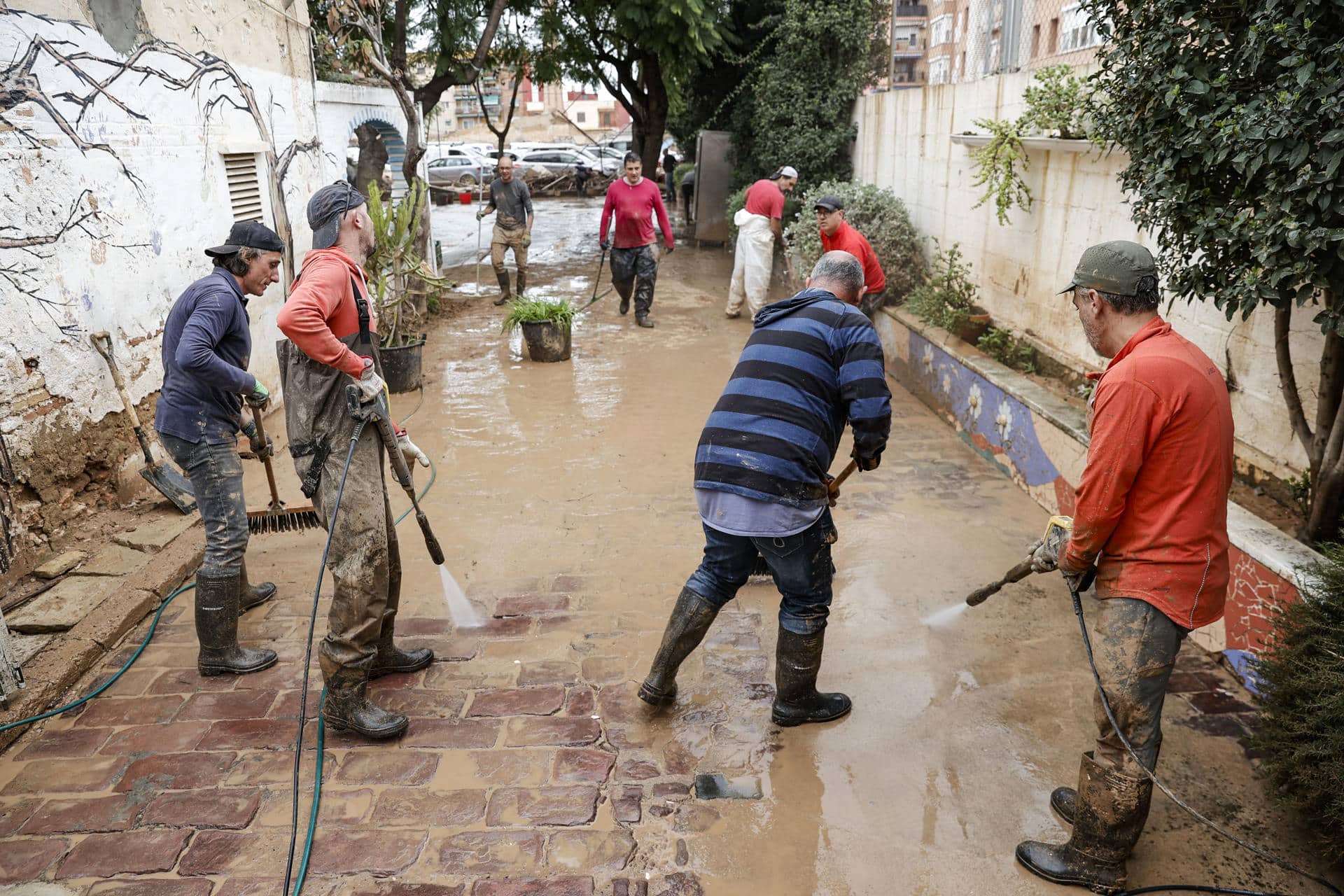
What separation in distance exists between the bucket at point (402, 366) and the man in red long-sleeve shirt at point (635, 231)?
321 centimetres

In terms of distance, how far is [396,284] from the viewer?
924cm

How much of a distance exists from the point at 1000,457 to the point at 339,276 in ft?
15.7

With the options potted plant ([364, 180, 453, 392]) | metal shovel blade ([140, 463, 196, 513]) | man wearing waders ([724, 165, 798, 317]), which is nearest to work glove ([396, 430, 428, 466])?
metal shovel blade ([140, 463, 196, 513])

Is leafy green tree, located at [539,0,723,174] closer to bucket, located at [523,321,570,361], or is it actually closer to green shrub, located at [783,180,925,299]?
green shrub, located at [783,180,925,299]

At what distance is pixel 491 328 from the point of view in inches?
443

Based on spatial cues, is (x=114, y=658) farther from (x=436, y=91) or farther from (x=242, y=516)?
(x=436, y=91)

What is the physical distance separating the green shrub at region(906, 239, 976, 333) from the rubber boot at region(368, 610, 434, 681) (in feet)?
18.3

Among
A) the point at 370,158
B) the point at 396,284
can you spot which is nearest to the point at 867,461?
the point at 396,284

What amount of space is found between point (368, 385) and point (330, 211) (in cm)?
73

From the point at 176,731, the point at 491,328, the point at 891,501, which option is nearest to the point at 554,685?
the point at 176,731

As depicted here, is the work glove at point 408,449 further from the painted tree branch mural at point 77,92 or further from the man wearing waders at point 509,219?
the man wearing waders at point 509,219

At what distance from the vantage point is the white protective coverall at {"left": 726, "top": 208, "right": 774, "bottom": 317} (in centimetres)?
1080

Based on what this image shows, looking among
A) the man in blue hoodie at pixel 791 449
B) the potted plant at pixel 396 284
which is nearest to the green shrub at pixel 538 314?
the potted plant at pixel 396 284

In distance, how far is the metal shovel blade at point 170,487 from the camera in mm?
5707
